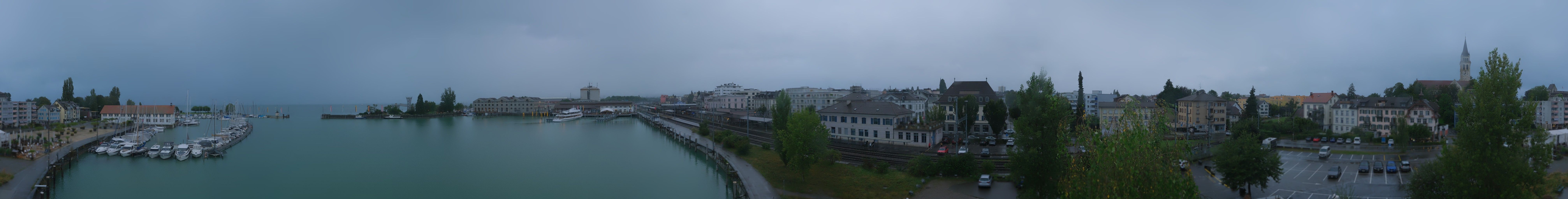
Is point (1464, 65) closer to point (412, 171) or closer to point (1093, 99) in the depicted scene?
point (1093, 99)

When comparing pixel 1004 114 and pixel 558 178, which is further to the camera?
pixel 1004 114

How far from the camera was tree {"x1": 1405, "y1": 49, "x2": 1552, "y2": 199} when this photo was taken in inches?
249

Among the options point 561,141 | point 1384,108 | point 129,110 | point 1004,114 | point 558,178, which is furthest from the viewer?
point 129,110

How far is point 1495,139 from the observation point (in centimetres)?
641

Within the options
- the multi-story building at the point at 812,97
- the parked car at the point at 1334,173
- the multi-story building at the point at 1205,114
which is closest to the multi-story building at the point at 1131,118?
the parked car at the point at 1334,173

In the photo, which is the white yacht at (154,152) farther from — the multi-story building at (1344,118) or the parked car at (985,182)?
the multi-story building at (1344,118)

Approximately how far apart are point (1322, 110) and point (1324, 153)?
271 inches

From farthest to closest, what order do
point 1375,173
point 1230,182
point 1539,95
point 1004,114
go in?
point 1539,95 < point 1004,114 < point 1375,173 < point 1230,182

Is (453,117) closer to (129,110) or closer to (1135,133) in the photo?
(129,110)

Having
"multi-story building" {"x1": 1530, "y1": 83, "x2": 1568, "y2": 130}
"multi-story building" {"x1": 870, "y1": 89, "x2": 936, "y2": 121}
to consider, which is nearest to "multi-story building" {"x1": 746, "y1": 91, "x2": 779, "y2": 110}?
"multi-story building" {"x1": 870, "y1": 89, "x2": 936, "y2": 121}

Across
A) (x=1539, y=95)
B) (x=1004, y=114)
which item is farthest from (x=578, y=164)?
A: (x=1539, y=95)

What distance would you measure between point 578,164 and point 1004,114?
14126mm

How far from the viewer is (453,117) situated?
56.9m

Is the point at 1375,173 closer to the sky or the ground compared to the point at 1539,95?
closer to the ground
